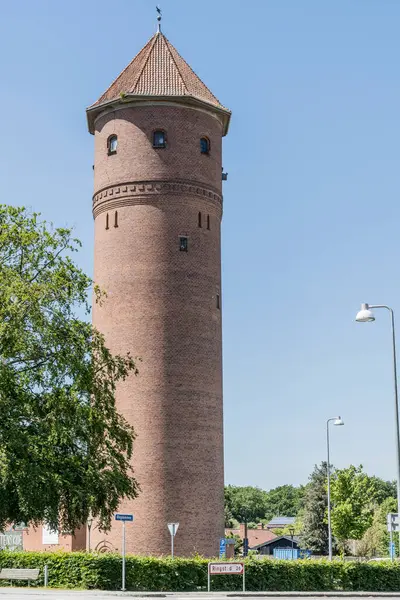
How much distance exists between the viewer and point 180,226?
3803 centimetres

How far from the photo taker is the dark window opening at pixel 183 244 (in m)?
37.8

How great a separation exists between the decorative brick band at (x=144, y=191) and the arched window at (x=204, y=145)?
1732mm

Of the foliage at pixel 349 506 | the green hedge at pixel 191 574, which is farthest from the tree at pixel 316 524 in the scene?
the green hedge at pixel 191 574

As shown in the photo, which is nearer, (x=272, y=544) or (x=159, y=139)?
(x=159, y=139)

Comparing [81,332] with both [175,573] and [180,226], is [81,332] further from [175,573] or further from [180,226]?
[180,226]

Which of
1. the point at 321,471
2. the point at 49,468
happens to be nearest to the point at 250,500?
the point at 321,471

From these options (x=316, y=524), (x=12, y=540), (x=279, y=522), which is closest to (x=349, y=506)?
(x=316, y=524)

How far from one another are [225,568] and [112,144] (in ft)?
65.5

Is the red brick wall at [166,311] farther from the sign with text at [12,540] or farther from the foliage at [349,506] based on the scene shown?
the foliage at [349,506]

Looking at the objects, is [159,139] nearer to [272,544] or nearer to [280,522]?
[272,544]

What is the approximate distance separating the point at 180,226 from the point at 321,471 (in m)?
42.2

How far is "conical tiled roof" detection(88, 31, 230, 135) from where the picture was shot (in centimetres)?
3912

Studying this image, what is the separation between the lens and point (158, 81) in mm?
39844

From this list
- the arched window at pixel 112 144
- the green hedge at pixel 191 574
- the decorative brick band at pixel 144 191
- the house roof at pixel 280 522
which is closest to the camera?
the green hedge at pixel 191 574
